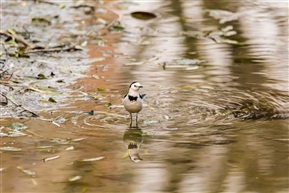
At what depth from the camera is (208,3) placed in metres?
12.0

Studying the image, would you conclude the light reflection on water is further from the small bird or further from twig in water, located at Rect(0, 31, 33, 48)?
twig in water, located at Rect(0, 31, 33, 48)

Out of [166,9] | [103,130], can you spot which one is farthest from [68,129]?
[166,9]

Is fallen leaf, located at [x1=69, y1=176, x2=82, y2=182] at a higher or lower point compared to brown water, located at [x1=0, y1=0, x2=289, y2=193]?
higher

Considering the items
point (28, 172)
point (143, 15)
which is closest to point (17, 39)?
point (143, 15)

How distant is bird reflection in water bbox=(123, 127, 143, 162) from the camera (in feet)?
20.3

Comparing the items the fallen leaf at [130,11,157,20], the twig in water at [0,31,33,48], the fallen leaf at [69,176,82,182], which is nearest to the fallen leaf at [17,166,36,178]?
the fallen leaf at [69,176,82,182]

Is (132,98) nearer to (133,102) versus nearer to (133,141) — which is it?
(133,102)

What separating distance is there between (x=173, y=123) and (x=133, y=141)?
0.48 metres

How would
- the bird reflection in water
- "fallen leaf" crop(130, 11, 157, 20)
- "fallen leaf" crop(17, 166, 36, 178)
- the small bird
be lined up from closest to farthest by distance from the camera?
1. "fallen leaf" crop(17, 166, 36, 178)
2. the bird reflection in water
3. the small bird
4. "fallen leaf" crop(130, 11, 157, 20)

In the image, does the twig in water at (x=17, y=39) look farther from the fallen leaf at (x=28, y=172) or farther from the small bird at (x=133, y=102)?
the fallen leaf at (x=28, y=172)

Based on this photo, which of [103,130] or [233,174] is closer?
[233,174]

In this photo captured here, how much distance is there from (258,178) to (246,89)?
237 cm

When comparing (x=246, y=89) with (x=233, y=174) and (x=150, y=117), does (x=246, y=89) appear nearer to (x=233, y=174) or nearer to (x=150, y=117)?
(x=150, y=117)

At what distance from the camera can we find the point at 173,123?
6.86 metres
